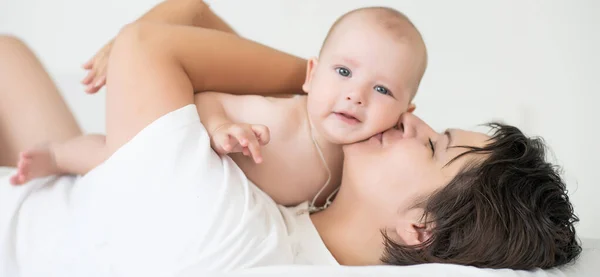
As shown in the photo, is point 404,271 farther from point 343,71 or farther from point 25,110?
point 25,110

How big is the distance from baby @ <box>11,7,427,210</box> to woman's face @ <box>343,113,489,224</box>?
0.03 meters

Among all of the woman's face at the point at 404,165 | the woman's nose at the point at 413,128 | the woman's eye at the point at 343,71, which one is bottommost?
the woman's face at the point at 404,165

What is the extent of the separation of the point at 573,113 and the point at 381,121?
3.24ft

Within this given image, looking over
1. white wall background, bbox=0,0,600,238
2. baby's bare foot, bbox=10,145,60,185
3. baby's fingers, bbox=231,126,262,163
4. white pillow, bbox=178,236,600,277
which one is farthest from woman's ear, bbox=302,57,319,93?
white wall background, bbox=0,0,600,238

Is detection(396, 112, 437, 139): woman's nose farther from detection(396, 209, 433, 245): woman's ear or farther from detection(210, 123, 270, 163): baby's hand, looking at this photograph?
detection(210, 123, 270, 163): baby's hand

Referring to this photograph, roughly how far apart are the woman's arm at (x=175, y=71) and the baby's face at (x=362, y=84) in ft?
0.52

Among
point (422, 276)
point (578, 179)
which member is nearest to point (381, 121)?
point (422, 276)

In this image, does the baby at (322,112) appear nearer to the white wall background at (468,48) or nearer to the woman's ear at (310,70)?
the woman's ear at (310,70)

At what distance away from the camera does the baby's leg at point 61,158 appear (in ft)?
3.50

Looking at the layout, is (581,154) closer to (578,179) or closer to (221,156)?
(578,179)

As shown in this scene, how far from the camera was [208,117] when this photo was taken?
109 cm

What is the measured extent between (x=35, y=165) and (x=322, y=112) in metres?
0.51

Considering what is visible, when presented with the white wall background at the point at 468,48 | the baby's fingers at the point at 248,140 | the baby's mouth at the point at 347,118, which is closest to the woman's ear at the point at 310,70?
the baby's mouth at the point at 347,118

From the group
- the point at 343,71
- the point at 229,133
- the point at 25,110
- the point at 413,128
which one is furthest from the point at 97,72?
the point at 413,128
